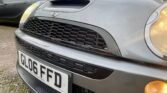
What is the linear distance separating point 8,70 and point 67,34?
1851 mm

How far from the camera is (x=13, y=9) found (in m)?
7.04

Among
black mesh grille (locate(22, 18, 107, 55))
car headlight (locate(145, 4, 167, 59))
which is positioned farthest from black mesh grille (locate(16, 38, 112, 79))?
car headlight (locate(145, 4, 167, 59))

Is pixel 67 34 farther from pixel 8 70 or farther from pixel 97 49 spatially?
pixel 8 70

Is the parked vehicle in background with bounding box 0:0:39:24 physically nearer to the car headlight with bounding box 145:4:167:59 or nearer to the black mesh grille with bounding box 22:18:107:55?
the black mesh grille with bounding box 22:18:107:55

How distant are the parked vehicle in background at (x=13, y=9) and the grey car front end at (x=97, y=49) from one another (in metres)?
4.77

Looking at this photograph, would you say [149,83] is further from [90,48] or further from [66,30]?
[66,30]

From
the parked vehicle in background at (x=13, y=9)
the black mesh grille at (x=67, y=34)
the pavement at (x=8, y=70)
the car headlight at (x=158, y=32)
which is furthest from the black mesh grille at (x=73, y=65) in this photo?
the parked vehicle in background at (x=13, y=9)

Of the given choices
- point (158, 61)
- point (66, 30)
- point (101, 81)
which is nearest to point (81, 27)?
point (66, 30)

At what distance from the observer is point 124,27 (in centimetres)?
172

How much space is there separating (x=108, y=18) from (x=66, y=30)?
1.18 ft

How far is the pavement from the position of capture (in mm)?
3096

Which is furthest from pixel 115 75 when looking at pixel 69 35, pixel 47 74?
pixel 47 74

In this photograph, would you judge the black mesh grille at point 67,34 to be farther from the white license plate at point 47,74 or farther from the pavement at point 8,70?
the pavement at point 8,70

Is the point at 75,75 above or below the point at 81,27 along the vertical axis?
below
